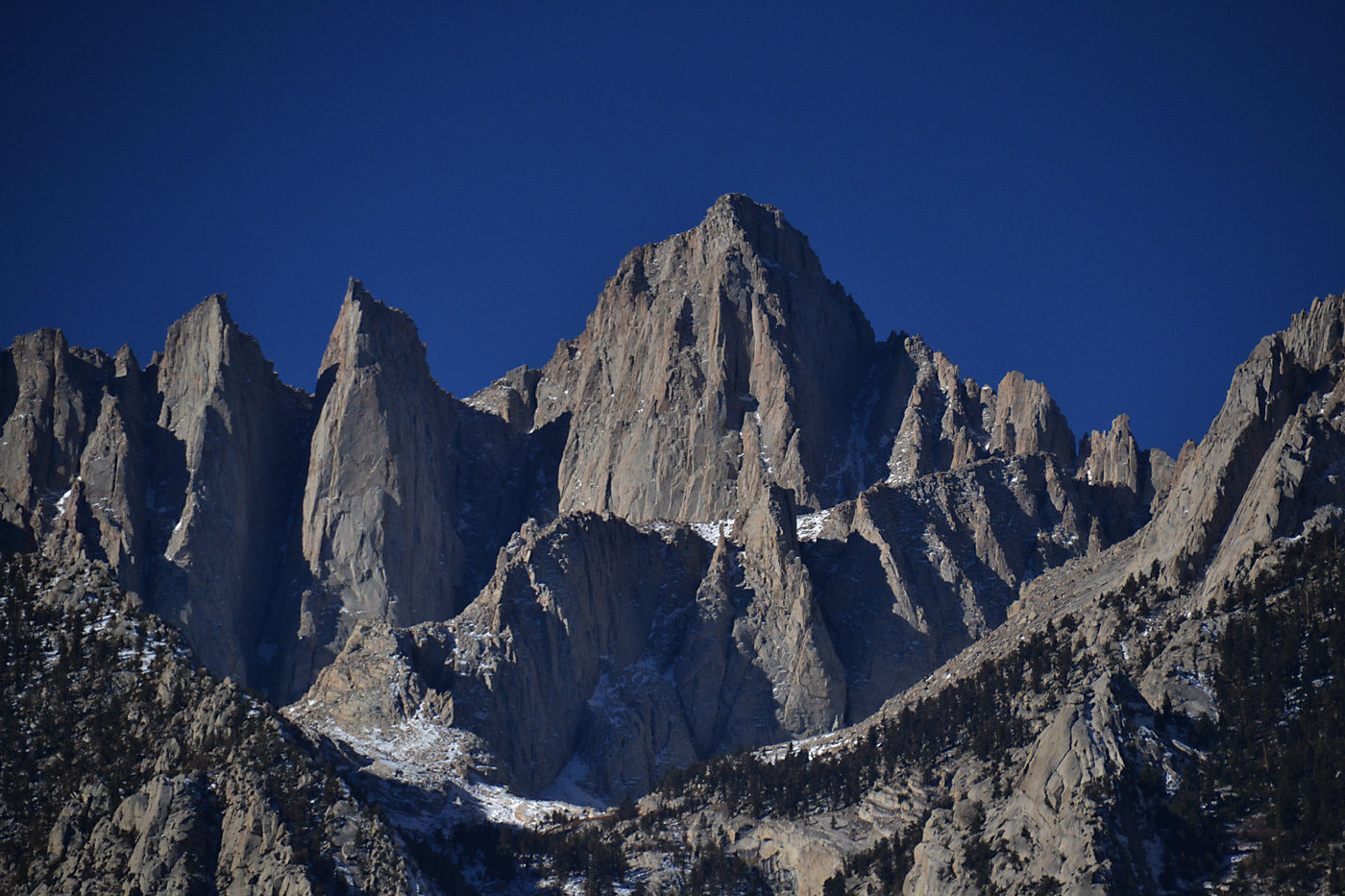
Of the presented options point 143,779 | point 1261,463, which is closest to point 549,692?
point 143,779

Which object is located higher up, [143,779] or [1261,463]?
[1261,463]

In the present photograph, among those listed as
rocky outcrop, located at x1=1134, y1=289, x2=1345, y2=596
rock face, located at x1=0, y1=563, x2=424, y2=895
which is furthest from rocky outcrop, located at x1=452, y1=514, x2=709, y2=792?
rocky outcrop, located at x1=1134, y1=289, x2=1345, y2=596

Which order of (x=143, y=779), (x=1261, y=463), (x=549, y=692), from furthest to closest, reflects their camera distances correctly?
(x=549, y=692) → (x=1261, y=463) → (x=143, y=779)

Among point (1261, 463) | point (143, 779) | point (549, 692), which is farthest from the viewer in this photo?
point (549, 692)

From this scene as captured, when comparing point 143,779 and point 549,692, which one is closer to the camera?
point 143,779

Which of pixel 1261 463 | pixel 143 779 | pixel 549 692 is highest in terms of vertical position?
pixel 1261 463

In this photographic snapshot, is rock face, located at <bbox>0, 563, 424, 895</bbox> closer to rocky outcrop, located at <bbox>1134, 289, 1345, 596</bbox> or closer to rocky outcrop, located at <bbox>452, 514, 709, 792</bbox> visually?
rocky outcrop, located at <bbox>452, 514, 709, 792</bbox>

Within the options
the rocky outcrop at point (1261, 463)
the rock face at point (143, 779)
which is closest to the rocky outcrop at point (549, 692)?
the rock face at point (143, 779)

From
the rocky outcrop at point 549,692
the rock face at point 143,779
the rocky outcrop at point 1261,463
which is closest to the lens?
the rock face at point 143,779

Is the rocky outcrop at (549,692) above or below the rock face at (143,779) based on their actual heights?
above

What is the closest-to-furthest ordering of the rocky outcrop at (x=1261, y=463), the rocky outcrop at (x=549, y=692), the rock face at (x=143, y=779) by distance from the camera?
the rock face at (x=143, y=779) → the rocky outcrop at (x=1261, y=463) → the rocky outcrop at (x=549, y=692)

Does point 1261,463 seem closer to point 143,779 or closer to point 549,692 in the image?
point 549,692

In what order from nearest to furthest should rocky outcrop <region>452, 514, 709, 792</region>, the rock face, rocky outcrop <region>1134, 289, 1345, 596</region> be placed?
the rock face, rocky outcrop <region>1134, 289, 1345, 596</region>, rocky outcrop <region>452, 514, 709, 792</region>

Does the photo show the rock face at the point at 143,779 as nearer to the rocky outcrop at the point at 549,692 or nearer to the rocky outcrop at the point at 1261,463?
the rocky outcrop at the point at 549,692
